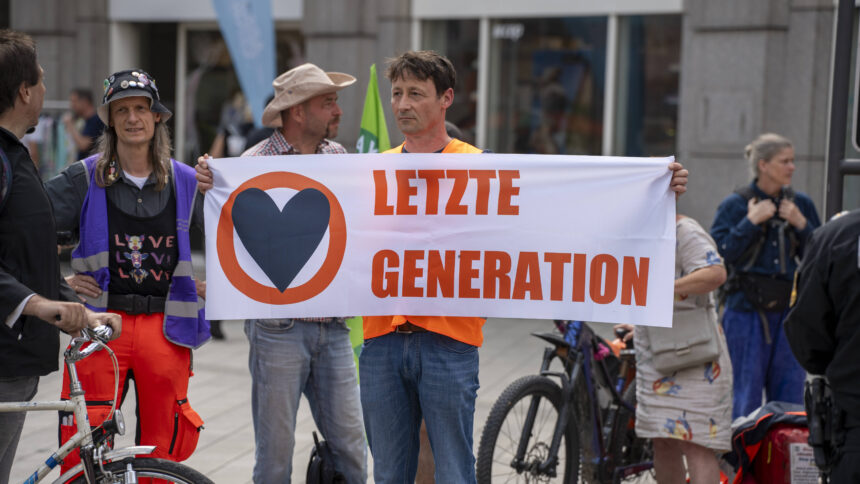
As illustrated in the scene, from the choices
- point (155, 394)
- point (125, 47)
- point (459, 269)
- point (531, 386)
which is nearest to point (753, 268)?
point (531, 386)

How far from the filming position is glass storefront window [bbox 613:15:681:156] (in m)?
12.5

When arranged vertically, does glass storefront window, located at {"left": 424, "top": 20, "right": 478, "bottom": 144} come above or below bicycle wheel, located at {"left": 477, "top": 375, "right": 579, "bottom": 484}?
above

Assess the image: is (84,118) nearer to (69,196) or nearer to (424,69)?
(69,196)

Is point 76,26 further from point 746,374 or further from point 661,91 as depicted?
point 746,374

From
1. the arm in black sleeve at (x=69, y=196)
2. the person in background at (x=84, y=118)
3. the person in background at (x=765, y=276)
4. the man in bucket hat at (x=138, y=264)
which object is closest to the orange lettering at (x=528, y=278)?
the man in bucket hat at (x=138, y=264)

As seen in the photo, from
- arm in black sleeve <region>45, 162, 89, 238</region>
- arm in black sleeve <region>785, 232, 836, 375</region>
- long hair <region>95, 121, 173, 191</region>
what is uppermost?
long hair <region>95, 121, 173, 191</region>

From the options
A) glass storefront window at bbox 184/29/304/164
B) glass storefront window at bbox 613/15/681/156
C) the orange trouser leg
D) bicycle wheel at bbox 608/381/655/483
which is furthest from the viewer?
glass storefront window at bbox 184/29/304/164

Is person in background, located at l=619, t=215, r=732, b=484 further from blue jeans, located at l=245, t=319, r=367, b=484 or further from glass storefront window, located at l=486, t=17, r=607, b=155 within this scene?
glass storefront window, located at l=486, t=17, r=607, b=155

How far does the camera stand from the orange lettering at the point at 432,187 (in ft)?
14.0

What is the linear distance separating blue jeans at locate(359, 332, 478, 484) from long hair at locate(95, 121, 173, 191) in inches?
43.4

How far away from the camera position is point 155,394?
4.21 metres

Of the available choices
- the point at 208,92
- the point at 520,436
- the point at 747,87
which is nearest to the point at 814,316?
the point at 520,436

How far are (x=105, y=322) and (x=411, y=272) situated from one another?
1.20 m

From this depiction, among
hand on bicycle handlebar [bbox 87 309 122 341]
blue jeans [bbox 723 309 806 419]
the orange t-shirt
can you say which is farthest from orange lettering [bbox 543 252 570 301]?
blue jeans [bbox 723 309 806 419]
